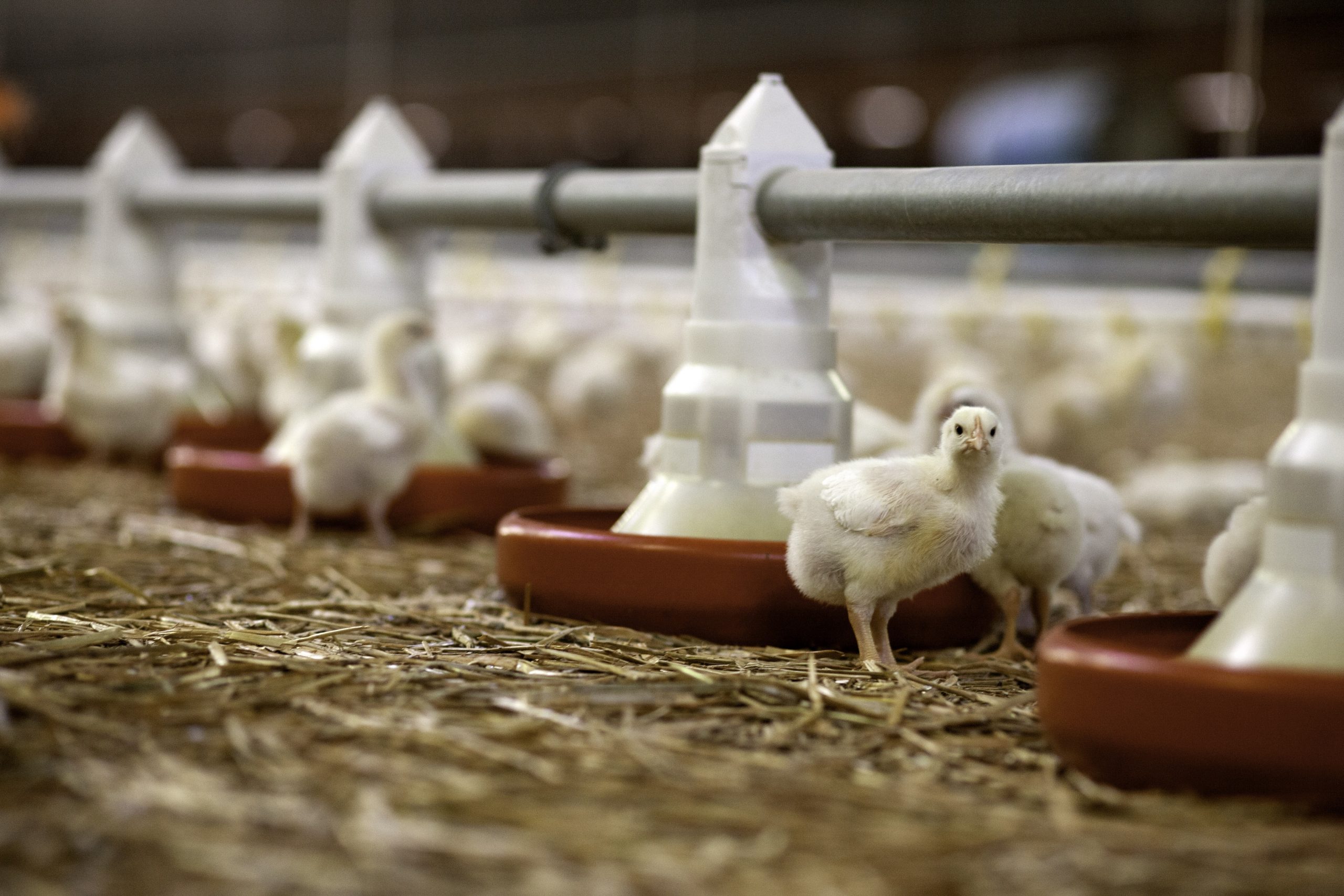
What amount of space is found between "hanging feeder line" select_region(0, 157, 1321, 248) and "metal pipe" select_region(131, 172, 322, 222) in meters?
0.42

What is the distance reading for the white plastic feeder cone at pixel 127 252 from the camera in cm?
505

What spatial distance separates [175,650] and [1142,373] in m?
3.69

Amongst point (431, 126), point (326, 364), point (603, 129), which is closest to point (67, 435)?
point (326, 364)

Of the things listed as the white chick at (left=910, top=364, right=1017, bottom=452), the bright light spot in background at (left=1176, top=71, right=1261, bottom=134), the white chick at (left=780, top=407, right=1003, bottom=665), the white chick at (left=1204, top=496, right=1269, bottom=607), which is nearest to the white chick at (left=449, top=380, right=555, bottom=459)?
the white chick at (left=910, top=364, right=1017, bottom=452)

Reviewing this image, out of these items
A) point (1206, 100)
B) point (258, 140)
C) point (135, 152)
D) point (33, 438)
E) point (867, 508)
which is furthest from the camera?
point (258, 140)

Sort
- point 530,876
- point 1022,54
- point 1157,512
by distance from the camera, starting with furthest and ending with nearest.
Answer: point 1022,54, point 1157,512, point 530,876

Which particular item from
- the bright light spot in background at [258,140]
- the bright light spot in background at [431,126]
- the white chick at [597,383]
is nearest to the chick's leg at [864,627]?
the white chick at [597,383]

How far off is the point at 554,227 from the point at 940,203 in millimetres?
1189

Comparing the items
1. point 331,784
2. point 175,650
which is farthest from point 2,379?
point 331,784

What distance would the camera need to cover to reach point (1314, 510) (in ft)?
5.79

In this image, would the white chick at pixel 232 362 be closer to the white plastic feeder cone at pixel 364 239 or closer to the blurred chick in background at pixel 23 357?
the blurred chick in background at pixel 23 357

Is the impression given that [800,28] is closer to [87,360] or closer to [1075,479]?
[87,360]

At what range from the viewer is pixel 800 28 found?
12555 millimetres

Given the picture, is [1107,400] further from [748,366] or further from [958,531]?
[958,531]
